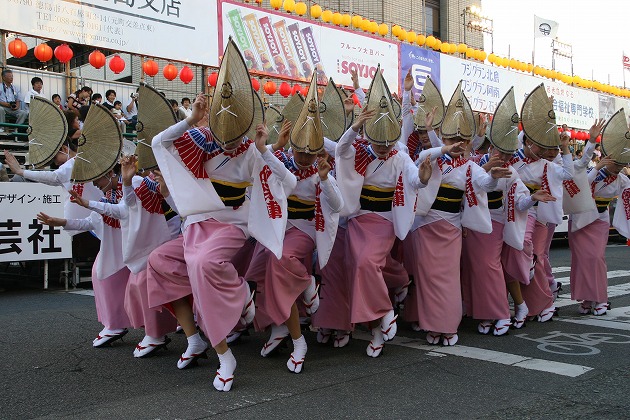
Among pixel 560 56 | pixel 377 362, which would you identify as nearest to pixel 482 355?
pixel 377 362

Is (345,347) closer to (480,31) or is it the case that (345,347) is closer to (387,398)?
(387,398)

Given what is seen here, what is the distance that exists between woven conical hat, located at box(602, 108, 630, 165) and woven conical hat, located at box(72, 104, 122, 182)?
475 centimetres

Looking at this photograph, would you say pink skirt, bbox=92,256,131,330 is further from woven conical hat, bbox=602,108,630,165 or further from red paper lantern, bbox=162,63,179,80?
red paper lantern, bbox=162,63,179,80

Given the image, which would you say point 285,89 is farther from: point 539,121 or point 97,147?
point 97,147

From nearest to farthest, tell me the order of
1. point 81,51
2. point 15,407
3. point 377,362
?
point 15,407
point 377,362
point 81,51

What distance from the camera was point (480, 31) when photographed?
85.8 feet

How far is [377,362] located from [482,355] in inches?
32.3

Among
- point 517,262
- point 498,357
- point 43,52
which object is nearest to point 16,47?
point 43,52

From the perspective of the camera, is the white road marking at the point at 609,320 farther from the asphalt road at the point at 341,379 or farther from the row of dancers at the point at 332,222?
the row of dancers at the point at 332,222

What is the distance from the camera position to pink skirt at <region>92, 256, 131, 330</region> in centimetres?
548

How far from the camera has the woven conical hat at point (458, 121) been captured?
18.9 ft

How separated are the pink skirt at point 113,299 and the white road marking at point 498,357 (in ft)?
6.75

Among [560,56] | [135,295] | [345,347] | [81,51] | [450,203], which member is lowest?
[345,347]

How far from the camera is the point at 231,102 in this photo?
4.32m
